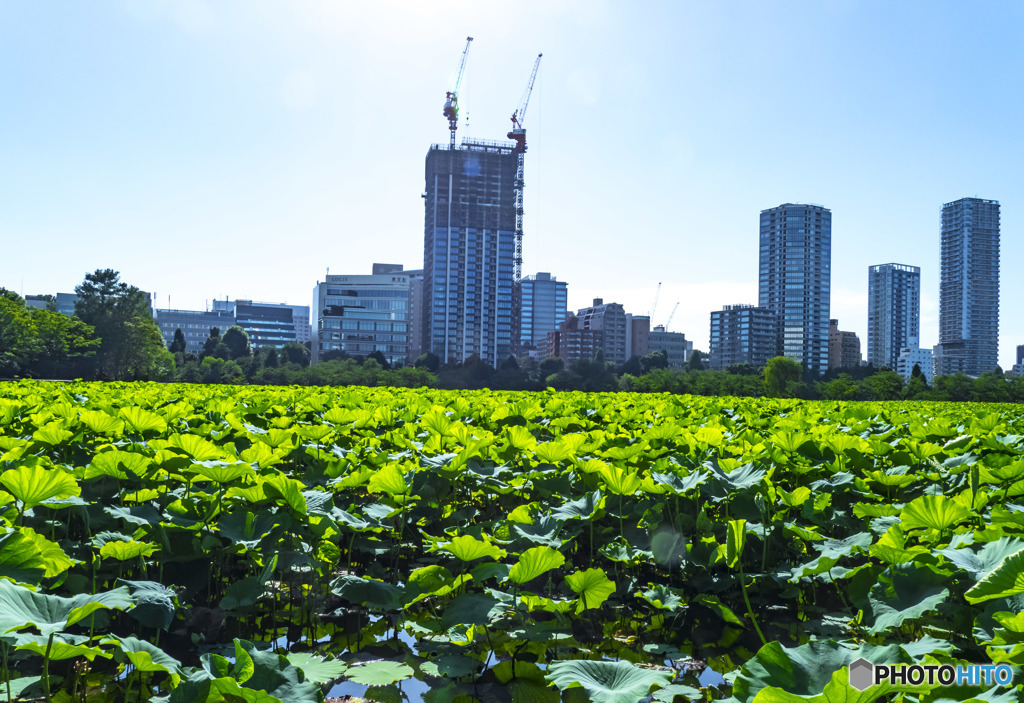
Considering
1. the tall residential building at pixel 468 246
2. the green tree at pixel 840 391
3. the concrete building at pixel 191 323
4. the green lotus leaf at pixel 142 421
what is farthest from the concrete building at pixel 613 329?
the green lotus leaf at pixel 142 421

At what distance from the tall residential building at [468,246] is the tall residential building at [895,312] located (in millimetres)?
101895

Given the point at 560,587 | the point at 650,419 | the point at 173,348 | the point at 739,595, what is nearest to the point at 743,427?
the point at 650,419

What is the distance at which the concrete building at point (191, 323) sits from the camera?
15838 centimetres

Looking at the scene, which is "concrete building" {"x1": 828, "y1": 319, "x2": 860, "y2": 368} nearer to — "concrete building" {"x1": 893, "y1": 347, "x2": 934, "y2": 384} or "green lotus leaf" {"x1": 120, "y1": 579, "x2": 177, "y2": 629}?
"concrete building" {"x1": 893, "y1": 347, "x2": 934, "y2": 384}

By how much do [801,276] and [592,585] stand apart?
12955 cm

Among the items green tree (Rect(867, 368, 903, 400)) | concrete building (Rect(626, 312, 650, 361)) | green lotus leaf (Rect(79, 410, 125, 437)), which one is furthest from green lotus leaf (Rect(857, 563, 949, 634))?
concrete building (Rect(626, 312, 650, 361))

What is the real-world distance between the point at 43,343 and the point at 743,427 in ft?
179

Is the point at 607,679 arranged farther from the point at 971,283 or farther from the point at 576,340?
the point at 971,283

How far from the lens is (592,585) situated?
2119 mm

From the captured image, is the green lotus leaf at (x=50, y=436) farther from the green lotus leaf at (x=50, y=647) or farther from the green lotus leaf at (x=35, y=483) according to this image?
the green lotus leaf at (x=50, y=647)

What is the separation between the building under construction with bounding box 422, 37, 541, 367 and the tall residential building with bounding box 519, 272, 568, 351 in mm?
47301

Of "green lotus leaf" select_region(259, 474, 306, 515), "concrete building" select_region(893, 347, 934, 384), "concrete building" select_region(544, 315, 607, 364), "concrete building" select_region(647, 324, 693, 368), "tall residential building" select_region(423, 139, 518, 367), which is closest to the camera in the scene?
"green lotus leaf" select_region(259, 474, 306, 515)

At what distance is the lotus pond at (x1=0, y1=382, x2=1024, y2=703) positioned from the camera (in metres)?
1.55

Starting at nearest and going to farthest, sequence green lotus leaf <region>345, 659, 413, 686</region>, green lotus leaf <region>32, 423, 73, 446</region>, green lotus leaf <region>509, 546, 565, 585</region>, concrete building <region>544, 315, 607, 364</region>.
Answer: green lotus leaf <region>509, 546, 565, 585</region>
green lotus leaf <region>345, 659, 413, 686</region>
green lotus leaf <region>32, 423, 73, 446</region>
concrete building <region>544, 315, 607, 364</region>
